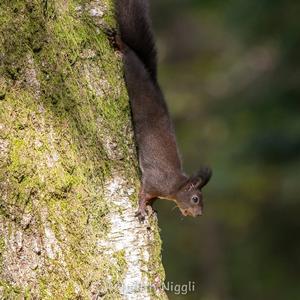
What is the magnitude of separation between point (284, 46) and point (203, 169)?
4.05 metres

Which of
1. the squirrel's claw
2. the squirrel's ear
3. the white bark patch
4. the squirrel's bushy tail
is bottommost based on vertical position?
Result: the white bark patch

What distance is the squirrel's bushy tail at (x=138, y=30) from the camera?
129 inches

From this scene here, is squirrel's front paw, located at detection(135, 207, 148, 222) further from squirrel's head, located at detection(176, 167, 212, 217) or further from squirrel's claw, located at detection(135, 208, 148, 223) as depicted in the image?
squirrel's head, located at detection(176, 167, 212, 217)

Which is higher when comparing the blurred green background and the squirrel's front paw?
the blurred green background

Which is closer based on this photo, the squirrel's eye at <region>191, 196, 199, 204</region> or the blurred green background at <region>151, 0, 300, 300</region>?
the squirrel's eye at <region>191, 196, 199, 204</region>

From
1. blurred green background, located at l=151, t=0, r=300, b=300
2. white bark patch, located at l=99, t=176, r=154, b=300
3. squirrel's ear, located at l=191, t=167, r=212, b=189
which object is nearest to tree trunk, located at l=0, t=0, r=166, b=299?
white bark patch, located at l=99, t=176, r=154, b=300

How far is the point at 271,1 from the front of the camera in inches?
296

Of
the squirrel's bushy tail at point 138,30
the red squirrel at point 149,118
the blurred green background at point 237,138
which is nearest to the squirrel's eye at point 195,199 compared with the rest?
the red squirrel at point 149,118

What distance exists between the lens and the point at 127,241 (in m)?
2.64

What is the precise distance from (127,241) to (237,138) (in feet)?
19.8

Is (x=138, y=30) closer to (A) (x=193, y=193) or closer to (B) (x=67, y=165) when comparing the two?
(A) (x=193, y=193)

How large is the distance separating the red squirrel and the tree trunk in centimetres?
51

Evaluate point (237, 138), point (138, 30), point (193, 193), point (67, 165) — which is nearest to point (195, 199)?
point (193, 193)

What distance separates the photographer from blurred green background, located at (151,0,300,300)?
764 centimetres
